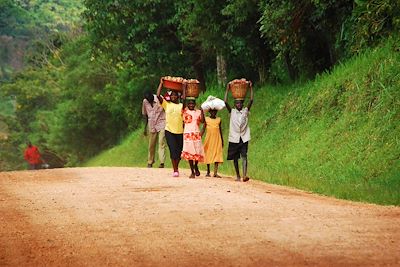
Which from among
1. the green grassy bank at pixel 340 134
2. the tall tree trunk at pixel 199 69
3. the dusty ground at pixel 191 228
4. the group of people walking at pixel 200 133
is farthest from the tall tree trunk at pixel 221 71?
the dusty ground at pixel 191 228

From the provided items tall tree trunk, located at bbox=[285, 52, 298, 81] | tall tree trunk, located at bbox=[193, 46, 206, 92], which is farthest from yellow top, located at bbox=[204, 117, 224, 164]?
tall tree trunk, located at bbox=[193, 46, 206, 92]

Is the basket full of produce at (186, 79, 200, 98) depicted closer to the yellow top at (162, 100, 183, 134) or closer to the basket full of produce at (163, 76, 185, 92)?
the basket full of produce at (163, 76, 185, 92)

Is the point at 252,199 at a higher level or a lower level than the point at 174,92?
lower

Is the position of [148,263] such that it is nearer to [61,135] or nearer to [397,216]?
[397,216]

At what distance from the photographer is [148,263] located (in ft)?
26.5

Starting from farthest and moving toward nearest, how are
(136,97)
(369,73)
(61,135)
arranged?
(61,135), (136,97), (369,73)

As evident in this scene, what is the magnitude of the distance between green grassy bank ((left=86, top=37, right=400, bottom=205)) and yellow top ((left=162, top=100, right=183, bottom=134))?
6.67 ft

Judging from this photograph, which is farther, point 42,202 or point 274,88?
point 274,88

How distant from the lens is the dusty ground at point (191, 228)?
8273 millimetres

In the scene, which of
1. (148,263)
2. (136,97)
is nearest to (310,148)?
(148,263)

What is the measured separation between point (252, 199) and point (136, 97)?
97.1ft

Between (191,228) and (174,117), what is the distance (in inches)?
319

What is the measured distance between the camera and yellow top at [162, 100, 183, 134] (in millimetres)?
17938

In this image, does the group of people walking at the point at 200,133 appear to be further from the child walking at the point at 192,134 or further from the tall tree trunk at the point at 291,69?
the tall tree trunk at the point at 291,69
